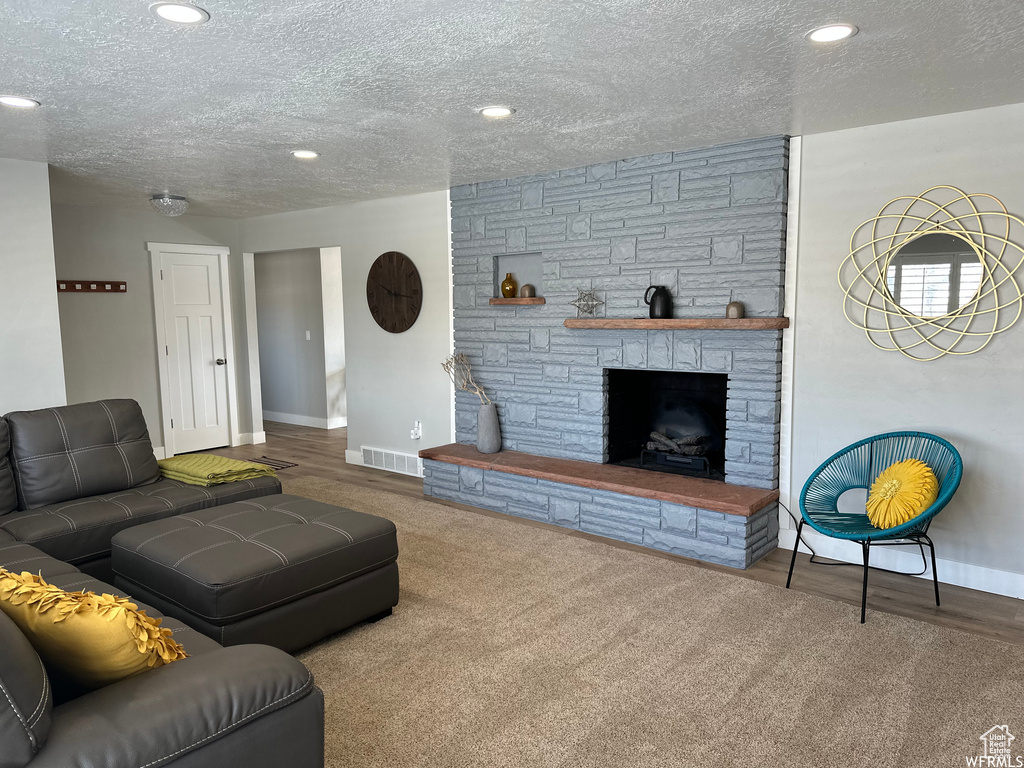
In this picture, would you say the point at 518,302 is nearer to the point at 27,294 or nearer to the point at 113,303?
the point at 27,294

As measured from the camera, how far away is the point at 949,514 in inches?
134

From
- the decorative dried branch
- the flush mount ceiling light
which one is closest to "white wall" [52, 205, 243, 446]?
the flush mount ceiling light

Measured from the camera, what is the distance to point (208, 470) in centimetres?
376

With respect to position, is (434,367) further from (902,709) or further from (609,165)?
(902,709)

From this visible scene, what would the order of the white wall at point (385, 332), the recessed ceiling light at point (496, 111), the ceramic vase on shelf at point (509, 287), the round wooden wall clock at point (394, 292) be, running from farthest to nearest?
1. the round wooden wall clock at point (394, 292)
2. the white wall at point (385, 332)
3. the ceramic vase on shelf at point (509, 287)
4. the recessed ceiling light at point (496, 111)

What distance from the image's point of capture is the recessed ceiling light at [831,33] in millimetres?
2220

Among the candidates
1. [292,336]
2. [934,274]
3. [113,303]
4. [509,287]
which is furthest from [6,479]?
[292,336]

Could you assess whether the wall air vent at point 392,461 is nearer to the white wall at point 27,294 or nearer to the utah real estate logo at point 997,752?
the white wall at point 27,294

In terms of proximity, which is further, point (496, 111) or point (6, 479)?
point (6, 479)

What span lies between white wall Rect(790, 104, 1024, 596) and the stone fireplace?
170mm

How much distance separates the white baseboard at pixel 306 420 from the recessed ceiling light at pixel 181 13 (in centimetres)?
590

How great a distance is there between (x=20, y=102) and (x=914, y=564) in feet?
15.1

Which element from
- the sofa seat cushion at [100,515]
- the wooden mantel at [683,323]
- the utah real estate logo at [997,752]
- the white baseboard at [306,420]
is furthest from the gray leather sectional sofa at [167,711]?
the white baseboard at [306,420]

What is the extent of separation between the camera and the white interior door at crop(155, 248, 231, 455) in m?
6.46
